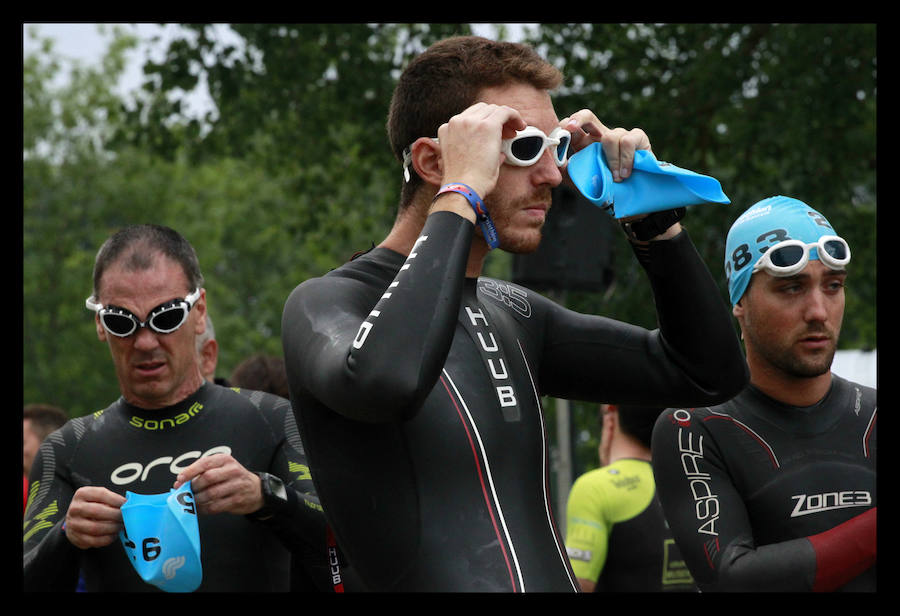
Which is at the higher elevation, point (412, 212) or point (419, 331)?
point (412, 212)

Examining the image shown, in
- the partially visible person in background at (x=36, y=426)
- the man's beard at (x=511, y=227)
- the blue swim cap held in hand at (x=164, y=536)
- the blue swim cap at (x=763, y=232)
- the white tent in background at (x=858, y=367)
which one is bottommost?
the blue swim cap held in hand at (x=164, y=536)

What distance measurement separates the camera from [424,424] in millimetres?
2898

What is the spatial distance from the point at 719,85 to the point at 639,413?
290 inches

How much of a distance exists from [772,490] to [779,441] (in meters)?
0.20

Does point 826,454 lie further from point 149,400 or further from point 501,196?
point 149,400

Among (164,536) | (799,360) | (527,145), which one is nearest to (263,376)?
(164,536)

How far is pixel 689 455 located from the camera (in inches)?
159

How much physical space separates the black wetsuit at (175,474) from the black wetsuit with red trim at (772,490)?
124 centimetres

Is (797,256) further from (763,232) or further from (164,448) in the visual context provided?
(164,448)

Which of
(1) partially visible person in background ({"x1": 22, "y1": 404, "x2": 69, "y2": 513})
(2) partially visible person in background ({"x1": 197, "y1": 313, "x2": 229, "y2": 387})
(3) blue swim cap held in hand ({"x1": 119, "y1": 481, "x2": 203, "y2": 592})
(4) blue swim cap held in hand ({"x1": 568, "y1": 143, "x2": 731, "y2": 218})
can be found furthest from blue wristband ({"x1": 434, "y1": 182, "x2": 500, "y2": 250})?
(1) partially visible person in background ({"x1": 22, "y1": 404, "x2": 69, "y2": 513})

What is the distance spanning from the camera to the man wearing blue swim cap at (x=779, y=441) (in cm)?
375

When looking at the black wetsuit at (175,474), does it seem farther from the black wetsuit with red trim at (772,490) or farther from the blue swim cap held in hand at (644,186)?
the blue swim cap held in hand at (644,186)

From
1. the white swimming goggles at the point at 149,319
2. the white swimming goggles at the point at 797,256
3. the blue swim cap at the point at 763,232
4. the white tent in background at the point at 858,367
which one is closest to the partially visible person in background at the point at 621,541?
the white tent in background at the point at 858,367

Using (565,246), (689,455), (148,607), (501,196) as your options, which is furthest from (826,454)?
(565,246)
